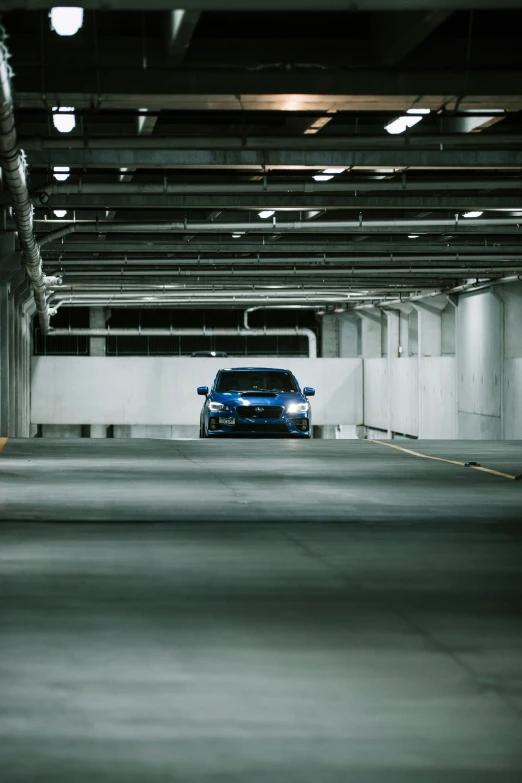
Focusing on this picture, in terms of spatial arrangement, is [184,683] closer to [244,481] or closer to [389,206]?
[244,481]

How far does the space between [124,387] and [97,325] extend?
6215 mm

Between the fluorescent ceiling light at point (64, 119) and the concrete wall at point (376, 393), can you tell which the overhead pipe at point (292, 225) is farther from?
the concrete wall at point (376, 393)

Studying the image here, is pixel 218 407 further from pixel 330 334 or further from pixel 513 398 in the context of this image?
pixel 330 334

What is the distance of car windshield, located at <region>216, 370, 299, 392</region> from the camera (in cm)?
2294

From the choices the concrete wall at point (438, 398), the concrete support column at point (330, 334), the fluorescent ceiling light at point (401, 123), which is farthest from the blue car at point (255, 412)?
the concrete support column at point (330, 334)

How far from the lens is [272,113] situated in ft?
44.5

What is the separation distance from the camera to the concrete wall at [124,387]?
38750 mm

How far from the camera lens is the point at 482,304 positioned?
3152 centimetres

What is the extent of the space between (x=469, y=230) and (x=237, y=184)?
6.42 metres

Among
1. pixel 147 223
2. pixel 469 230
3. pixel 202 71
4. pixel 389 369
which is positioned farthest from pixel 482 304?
pixel 202 71

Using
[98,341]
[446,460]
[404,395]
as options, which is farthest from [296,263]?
[98,341]

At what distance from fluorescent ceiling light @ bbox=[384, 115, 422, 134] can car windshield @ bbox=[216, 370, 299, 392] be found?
9.45 meters

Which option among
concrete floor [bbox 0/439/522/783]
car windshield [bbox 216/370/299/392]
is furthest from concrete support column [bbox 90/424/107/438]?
concrete floor [bbox 0/439/522/783]

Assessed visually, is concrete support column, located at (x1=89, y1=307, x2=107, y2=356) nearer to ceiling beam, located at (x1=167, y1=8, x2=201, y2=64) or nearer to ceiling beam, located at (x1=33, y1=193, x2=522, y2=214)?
ceiling beam, located at (x1=33, y1=193, x2=522, y2=214)
